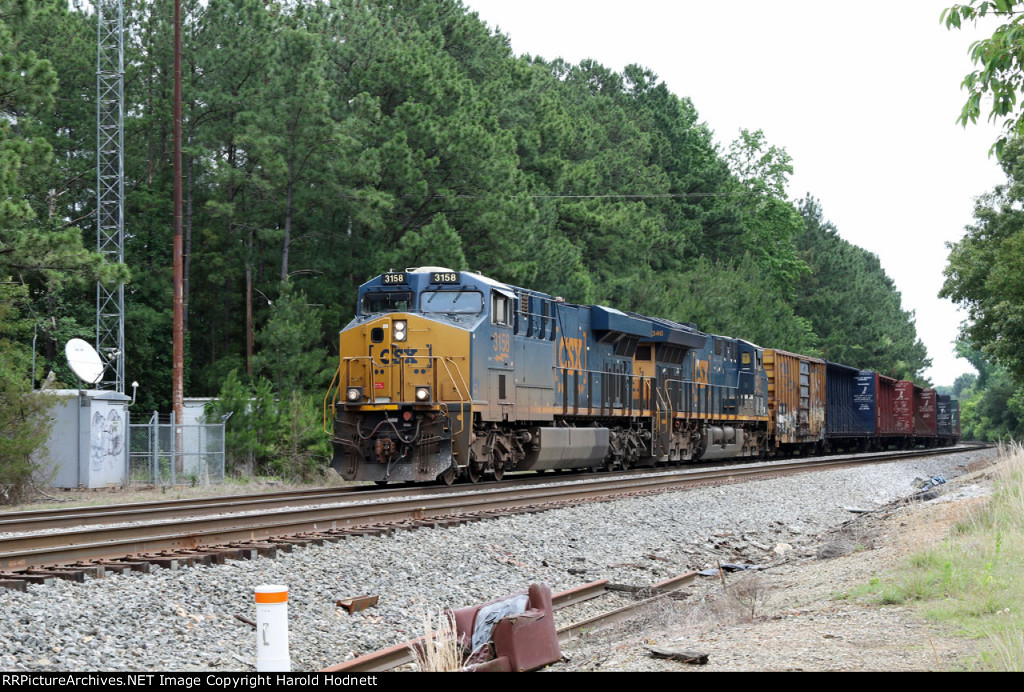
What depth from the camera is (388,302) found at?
63.6ft

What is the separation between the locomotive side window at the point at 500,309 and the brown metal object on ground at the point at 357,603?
10.5 metres

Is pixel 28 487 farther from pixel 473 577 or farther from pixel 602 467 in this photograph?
pixel 602 467

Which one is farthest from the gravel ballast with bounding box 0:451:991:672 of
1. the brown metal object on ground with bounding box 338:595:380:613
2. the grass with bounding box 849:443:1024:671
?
the grass with bounding box 849:443:1024:671

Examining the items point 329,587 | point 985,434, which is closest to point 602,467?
point 329,587

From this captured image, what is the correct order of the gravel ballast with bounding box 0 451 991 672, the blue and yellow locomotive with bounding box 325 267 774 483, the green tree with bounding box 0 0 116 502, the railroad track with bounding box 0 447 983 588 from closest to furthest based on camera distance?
the gravel ballast with bounding box 0 451 991 672, the railroad track with bounding box 0 447 983 588, the green tree with bounding box 0 0 116 502, the blue and yellow locomotive with bounding box 325 267 774 483

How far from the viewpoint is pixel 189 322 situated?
1654 inches

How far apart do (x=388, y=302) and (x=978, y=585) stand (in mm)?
12843

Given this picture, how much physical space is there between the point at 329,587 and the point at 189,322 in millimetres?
34985

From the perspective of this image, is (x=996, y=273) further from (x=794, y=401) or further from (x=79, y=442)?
(x=79, y=442)

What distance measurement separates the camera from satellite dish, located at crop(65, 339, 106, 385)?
20969 millimetres

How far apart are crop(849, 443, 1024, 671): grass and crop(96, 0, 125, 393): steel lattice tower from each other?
74.7 ft

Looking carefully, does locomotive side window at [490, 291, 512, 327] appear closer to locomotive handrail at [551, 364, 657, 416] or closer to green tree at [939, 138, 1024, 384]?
locomotive handrail at [551, 364, 657, 416]

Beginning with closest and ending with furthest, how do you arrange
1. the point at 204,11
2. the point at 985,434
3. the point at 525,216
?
the point at 525,216 < the point at 204,11 < the point at 985,434

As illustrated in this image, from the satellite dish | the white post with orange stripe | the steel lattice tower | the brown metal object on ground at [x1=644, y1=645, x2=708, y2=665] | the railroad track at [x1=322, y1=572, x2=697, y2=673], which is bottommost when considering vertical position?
the railroad track at [x1=322, y1=572, x2=697, y2=673]
